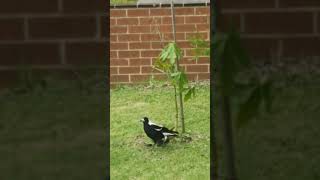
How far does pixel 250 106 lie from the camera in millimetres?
1583

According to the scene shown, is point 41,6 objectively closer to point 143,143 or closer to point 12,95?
point 12,95

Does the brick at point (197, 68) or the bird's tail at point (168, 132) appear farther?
the brick at point (197, 68)

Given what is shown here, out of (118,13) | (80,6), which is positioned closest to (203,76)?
(118,13)

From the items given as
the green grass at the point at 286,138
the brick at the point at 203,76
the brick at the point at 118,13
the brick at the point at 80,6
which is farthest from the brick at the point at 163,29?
the brick at the point at 80,6

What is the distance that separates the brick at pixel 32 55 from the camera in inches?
62.6

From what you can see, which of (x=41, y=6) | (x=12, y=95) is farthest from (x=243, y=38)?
(x=12, y=95)

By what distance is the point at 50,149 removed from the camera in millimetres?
2307

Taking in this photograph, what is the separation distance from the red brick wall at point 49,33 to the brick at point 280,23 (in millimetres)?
337

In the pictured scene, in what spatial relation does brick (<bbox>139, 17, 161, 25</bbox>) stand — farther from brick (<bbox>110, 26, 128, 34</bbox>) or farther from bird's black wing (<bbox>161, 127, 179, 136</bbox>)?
bird's black wing (<bbox>161, 127, 179, 136</bbox>)

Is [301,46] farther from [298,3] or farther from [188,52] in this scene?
[188,52]

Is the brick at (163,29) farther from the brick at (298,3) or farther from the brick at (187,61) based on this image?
the brick at (298,3)

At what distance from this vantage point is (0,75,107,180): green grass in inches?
76.5

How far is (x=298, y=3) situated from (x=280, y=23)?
8 centimetres

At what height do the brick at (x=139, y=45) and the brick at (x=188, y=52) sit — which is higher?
the brick at (x=139, y=45)
